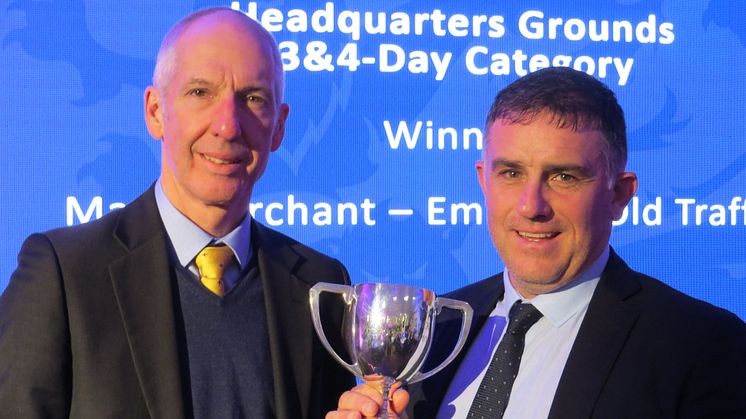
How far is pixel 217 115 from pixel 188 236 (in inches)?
11.7

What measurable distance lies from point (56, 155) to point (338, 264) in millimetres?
1680

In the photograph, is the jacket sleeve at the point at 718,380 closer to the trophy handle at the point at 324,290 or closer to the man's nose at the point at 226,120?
the trophy handle at the point at 324,290

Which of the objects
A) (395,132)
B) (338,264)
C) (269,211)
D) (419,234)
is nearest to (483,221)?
(419,234)

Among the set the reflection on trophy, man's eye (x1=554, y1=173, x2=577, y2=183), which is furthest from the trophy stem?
man's eye (x1=554, y1=173, x2=577, y2=183)

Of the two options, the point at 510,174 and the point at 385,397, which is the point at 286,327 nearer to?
the point at 385,397

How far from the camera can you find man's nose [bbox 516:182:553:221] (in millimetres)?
2102

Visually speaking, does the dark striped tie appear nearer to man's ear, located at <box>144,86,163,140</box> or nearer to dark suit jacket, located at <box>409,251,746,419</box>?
dark suit jacket, located at <box>409,251,746,419</box>

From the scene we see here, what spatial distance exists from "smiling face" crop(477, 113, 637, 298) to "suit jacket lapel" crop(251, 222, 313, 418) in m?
0.51

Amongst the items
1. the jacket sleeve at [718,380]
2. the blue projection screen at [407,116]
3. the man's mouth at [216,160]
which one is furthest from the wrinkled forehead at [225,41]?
the blue projection screen at [407,116]

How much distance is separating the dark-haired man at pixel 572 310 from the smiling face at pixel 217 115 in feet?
1.80

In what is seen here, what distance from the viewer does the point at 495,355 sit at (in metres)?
2.18

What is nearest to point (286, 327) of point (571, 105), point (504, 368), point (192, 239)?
point (192, 239)

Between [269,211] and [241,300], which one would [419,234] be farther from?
[241,300]

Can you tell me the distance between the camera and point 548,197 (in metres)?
2.13
